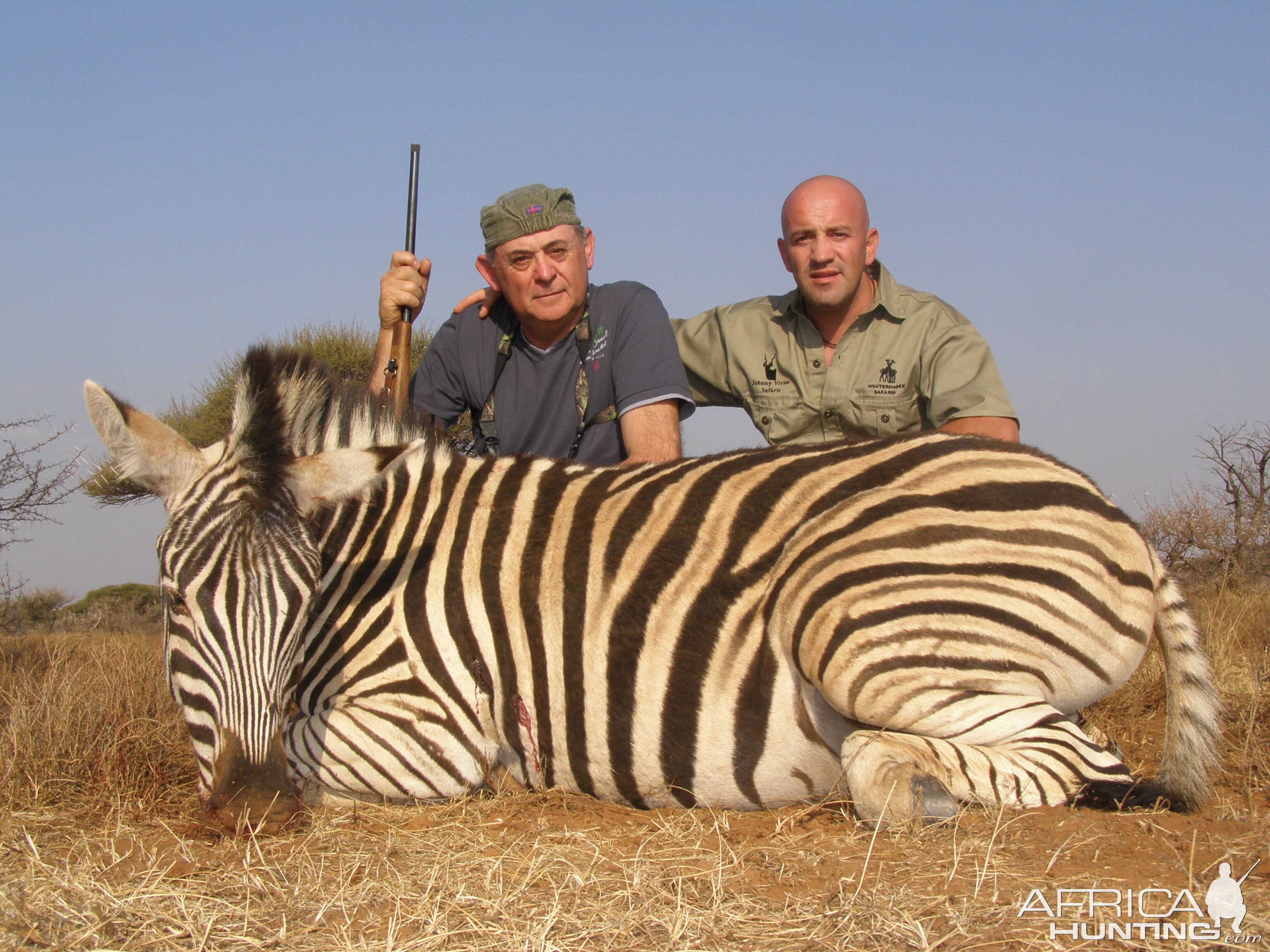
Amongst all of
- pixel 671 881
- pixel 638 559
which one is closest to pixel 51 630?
pixel 638 559

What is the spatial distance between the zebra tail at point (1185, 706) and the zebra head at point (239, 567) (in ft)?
7.78

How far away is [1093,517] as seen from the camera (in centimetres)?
284

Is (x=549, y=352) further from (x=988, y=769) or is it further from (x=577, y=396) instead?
(x=988, y=769)

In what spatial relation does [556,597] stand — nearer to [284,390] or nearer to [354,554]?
[354,554]

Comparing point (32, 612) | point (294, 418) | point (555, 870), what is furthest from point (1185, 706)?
point (32, 612)

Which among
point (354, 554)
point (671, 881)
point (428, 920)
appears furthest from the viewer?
point (354, 554)

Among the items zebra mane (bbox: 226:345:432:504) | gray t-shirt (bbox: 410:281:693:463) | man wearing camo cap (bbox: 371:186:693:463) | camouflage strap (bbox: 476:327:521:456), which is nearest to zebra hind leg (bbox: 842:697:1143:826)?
zebra mane (bbox: 226:345:432:504)

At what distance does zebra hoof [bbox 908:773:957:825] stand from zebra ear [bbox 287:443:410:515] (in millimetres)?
1694

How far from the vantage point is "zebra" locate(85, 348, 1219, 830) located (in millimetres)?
2703

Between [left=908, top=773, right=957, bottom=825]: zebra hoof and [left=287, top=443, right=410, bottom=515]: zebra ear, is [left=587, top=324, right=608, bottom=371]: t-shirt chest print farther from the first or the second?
[left=908, top=773, right=957, bottom=825]: zebra hoof

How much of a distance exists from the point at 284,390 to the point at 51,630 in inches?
352

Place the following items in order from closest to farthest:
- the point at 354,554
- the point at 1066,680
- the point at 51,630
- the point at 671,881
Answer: the point at 671,881, the point at 1066,680, the point at 354,554, the point at 51,630

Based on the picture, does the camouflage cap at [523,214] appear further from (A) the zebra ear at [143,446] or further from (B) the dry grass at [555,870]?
(B) the dry grass at [555,870]

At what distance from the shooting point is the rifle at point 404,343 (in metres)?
4.86
